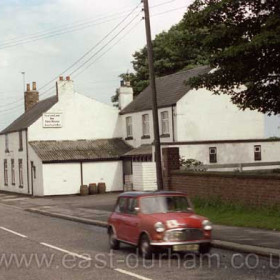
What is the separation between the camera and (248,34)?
1895 centimetres

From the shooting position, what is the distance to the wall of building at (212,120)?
3934cm

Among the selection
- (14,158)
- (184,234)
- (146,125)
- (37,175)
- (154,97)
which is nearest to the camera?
(184,234)

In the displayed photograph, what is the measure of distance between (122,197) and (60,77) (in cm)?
3211

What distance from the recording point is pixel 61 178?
4338 cm

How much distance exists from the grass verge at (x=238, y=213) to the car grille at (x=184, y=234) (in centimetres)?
478

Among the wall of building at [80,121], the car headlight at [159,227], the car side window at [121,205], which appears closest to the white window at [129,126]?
the wall of building at [80,121]

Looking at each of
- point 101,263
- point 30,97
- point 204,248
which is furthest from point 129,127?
point 101,263

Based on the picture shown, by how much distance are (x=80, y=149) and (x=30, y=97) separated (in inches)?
567

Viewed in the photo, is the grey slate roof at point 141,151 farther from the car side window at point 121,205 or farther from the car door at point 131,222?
the car door at point 131,222

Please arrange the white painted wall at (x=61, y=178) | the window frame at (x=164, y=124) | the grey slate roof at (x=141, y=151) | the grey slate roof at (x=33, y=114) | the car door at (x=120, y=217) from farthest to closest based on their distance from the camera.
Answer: the grey slate roof at (x=33, y=114) < the white painted wall at (x=61, y=178) < the grey slate roof at (x=141, y=151) < the window frame at (x=164, y=124) < the car door at (x=120, y=217)

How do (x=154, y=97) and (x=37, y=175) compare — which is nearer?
(x=154, y=97)

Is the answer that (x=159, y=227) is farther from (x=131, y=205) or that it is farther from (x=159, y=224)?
(x=131, y=205)

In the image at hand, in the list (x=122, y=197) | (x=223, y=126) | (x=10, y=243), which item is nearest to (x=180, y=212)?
(x=122, y=197)

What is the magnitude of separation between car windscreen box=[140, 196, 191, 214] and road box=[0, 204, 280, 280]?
1.15 meters
